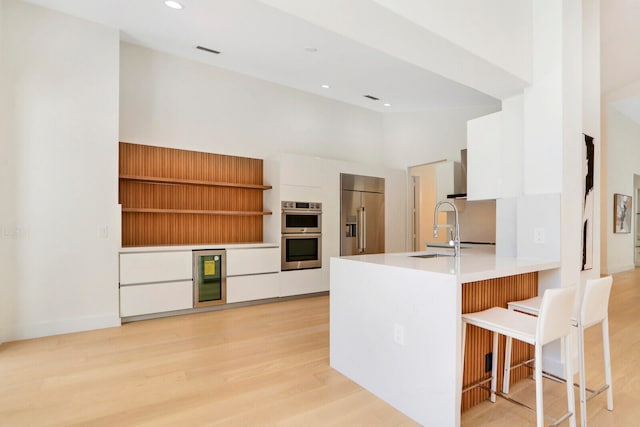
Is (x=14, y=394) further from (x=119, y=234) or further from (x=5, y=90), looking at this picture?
(x=5, y=90)

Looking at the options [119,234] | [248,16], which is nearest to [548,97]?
[248,16]

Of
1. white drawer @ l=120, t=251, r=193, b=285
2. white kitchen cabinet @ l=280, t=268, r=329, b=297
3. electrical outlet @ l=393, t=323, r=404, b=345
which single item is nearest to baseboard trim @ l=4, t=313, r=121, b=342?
white drawer @ l=120, t=251, r=193, b=285

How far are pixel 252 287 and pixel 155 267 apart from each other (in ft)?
4.03

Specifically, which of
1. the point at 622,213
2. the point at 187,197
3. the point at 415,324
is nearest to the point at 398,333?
the point at 415,324

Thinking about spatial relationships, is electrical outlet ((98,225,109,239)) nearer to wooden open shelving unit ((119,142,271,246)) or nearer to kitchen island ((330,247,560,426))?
wooden open shelving unit ((119,142,271,246))

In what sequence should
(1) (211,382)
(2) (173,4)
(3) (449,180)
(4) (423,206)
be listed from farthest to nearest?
(4) (423,206) → (3) (449,180) → (2) (173,4) → (1) (211,382)

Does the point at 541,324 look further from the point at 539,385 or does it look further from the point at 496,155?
the point at 496,155

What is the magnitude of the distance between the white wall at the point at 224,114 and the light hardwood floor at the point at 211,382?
248 centimetres

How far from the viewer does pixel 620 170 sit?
7.97 metres

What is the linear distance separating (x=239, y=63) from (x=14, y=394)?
3.99 meters

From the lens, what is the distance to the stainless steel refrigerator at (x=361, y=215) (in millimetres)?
5453

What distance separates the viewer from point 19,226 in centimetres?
325

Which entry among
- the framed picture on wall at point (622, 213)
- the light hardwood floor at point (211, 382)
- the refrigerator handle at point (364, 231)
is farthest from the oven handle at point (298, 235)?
the framed picture on wall at point (622, 213)

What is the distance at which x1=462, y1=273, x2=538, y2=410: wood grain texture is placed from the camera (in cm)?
208
